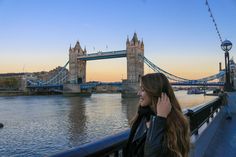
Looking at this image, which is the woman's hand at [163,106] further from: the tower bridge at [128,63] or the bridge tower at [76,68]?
the bridge tower at [76,68]

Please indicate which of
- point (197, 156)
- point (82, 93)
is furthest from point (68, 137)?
point (82, 93)

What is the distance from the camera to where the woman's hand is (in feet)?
3.88

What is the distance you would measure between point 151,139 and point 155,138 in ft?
0.06

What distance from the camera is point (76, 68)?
78250 millimetres

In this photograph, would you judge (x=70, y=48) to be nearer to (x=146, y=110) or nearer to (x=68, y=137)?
(x=68, y=137)

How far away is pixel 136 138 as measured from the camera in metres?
1.20

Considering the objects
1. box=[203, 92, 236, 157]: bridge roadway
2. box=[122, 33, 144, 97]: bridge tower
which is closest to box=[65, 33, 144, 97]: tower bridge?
box=[122, 33, 144, 97]: bridge tower

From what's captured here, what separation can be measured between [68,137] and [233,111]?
8.46 meters

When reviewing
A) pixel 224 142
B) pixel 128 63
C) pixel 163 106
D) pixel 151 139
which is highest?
pixel 128 63

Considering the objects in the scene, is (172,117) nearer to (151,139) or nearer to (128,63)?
(151,139)

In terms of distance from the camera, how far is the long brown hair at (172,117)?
1.17 meters

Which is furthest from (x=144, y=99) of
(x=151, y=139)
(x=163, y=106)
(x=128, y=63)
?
(x=128, y=63)

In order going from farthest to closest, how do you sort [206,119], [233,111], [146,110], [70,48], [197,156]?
[70,48], [233,111], [206,119], [197,156], [146,110]

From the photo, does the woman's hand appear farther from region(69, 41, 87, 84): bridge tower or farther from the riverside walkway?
region(69, 41, 87, 84): bridge tower
